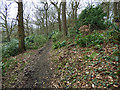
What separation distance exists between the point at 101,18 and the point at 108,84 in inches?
236

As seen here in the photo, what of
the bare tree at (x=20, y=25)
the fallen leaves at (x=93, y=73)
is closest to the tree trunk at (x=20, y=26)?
the bare tree at (x=20, y=25)

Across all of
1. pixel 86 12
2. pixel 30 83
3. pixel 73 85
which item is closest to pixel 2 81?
pixel 30 83

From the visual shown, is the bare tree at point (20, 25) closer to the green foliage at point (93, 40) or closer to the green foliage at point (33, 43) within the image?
the green foliage at point (33, 43)

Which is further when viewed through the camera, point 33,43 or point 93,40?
point 33,43

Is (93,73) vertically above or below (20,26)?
below

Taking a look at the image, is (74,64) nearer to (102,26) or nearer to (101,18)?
(102,26)

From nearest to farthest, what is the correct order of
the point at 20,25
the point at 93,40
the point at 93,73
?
the point at 93,73 → the point at 93,40 → the point at 20,25

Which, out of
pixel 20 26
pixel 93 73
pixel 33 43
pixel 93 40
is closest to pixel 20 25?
pixel 20 26

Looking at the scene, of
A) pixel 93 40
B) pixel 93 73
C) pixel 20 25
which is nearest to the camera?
pixel 93 73

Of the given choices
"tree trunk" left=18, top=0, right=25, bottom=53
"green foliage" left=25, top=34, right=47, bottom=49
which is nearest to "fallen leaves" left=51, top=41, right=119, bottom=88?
"tree trunk" left=18, top=0, right=25, bottom=53

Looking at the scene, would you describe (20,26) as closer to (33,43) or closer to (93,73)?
(33,43)

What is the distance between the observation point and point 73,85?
2822 mm

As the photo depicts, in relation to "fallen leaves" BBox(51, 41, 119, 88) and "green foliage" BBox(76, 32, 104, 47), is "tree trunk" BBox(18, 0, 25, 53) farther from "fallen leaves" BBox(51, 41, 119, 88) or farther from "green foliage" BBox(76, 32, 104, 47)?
"green foliage" BBox(76, 32, 104, 47)

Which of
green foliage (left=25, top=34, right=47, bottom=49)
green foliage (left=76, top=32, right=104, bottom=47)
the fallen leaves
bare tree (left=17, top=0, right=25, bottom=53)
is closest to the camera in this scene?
the fallen leaves
